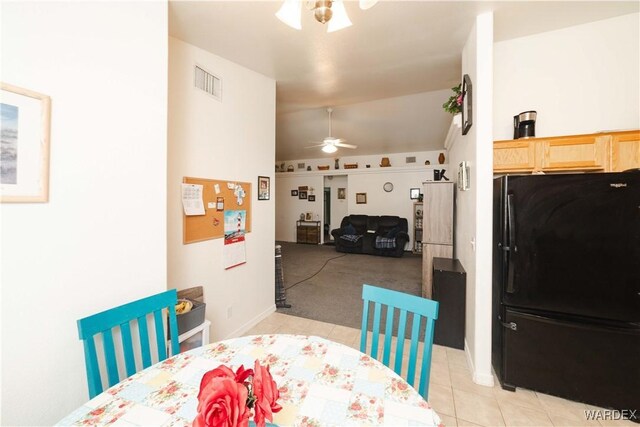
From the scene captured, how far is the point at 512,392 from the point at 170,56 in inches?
146

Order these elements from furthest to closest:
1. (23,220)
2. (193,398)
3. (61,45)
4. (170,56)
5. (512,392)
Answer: (170,56) < (512,392) < (61,45) < (23,220) < (193,398)

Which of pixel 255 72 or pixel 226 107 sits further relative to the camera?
pixel 255 72

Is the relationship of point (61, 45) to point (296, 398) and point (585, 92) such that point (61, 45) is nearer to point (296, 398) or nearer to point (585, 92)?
point (296, 398)

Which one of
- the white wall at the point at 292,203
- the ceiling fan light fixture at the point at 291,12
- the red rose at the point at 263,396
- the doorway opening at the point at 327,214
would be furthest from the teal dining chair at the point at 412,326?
the doorway opening at the point at 327,214

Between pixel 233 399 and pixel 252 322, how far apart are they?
95.0 inches

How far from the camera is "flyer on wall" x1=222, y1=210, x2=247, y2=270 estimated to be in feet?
8.09

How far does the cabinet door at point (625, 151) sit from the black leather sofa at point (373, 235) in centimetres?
456

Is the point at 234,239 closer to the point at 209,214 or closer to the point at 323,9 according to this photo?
A: the point at 209,214

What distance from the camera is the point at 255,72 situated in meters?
2.77

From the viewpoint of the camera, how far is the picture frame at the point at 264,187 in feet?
9.49

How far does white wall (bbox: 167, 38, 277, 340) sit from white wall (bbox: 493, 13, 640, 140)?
241cm

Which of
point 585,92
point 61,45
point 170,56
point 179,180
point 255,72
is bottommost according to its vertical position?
point 179,180

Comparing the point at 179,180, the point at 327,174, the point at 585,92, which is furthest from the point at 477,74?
the point at 327,174

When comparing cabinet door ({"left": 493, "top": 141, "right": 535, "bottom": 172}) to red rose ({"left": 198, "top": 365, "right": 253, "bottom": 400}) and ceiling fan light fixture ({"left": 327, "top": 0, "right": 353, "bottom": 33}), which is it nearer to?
ceiling fan light fixture ({"left": 327, "top": 0, "right": 353, "bottom": 33})
